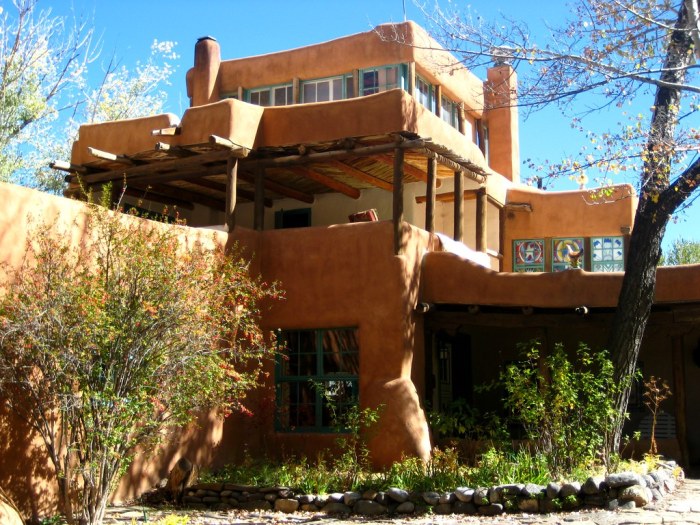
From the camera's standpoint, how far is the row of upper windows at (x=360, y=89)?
19.5 metres

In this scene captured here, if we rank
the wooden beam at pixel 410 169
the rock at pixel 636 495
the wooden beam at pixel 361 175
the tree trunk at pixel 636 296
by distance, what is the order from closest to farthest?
1. the rock at pixel 636 495
2. the tree trunk at pixel 636 296
3. the wooden beam at pixel 410 169
4. the wooden beam at pixel 361 175

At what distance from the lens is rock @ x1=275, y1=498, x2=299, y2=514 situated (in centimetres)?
1155

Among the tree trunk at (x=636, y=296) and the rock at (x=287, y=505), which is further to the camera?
the tree trunk at (x=636, y=296)

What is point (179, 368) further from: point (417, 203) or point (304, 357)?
point (417, 203)

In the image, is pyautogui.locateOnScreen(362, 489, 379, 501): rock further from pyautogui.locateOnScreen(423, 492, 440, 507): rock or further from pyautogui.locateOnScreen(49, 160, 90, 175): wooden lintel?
pyautogui.locateOnScreen(49, 160, 90, 175): wooden lintel

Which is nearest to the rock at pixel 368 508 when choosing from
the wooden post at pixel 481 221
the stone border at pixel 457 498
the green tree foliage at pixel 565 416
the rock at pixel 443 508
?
the stone border at pixel 457 498

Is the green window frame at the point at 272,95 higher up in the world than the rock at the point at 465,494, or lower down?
higher up

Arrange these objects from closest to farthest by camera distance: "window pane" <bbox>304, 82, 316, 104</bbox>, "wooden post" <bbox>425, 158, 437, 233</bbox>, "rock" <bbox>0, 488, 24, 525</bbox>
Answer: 1. "rock" <bbox>0, 488, 24, 525</bbox>
2. "wooden post" <bbox>425, 158, 437, 233</bbox>
3. "window pane" <bbox>304, 82, 316, 104</bbox>

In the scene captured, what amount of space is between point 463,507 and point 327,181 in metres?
8.34

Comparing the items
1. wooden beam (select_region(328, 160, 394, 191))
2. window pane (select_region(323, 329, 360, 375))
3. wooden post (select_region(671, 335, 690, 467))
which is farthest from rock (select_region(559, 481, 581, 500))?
wooden beam (select_region(328, 160, 394, 191))

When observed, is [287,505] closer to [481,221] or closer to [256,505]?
[256,505]

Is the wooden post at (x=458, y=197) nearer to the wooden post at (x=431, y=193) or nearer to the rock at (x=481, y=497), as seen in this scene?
the wooden post at (x=431, y=193)

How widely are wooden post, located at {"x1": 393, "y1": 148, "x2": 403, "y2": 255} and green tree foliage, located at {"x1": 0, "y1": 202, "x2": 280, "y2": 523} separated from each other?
14.3 feet

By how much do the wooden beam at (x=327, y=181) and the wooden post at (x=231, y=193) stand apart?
1487 millimetres
